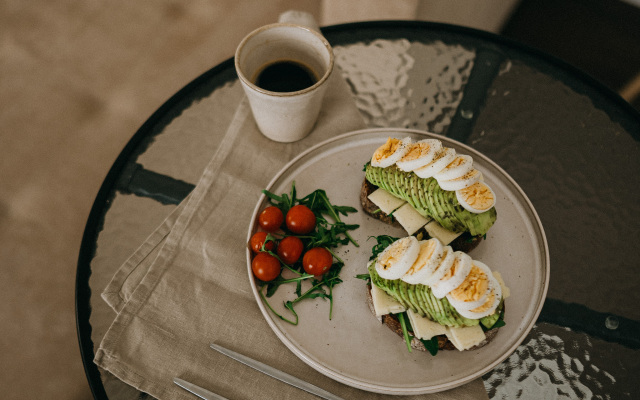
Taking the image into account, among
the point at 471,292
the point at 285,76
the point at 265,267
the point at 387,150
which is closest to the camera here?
the point at 471,292

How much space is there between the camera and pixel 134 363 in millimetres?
1163

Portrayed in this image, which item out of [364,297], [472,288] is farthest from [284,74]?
[472,288]

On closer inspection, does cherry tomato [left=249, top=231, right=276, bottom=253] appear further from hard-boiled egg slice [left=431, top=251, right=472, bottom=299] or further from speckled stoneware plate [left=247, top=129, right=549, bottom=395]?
hard-boiled egg slice [left=431, top=251, right=472, bottom=299]

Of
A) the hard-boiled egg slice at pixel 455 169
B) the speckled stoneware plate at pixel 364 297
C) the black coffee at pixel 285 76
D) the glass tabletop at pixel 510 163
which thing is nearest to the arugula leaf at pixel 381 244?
the speckled stoneware plate at pixel 364 297

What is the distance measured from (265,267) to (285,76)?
2.34ft

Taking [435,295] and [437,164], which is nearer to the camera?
[435,295]

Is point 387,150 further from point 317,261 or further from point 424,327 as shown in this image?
point 424,327

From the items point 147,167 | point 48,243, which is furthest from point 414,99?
point 48,243

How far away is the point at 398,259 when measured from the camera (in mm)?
1111

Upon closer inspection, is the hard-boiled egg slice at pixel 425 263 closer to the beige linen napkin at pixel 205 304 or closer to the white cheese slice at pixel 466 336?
the white cheese slice at pixel 466 336

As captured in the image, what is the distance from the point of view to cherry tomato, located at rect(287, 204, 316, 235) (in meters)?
1.27

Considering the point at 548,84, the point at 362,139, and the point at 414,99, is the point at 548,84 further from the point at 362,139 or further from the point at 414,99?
the point at 362,139

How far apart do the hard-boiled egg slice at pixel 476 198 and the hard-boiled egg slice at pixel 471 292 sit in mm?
201

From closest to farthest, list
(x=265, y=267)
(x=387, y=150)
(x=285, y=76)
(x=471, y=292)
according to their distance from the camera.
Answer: (x=471, y=292) < (x=265, y=267) < (x=387, y=150) < (x=285, y=76)
